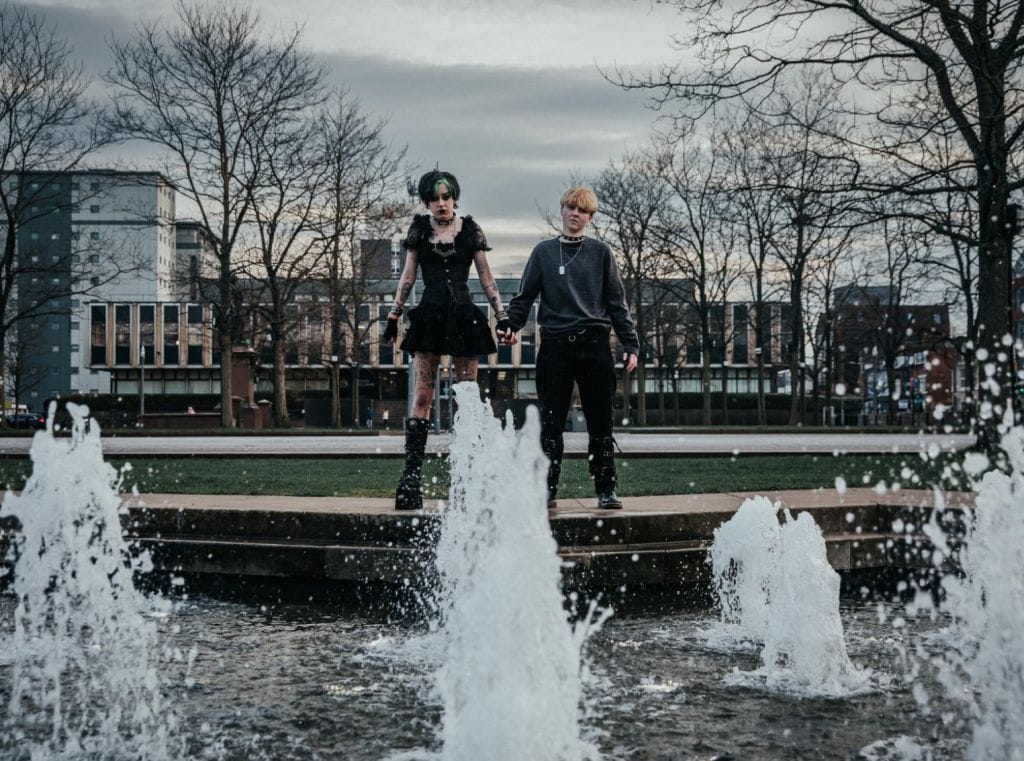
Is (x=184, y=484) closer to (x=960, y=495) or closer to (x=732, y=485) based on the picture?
(x=732, y=485)

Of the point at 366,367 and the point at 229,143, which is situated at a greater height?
the point at 229,143

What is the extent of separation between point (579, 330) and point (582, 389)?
40 cm

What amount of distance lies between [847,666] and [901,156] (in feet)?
38.9

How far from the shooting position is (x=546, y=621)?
9.74ft

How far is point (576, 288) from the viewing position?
6.28 metres

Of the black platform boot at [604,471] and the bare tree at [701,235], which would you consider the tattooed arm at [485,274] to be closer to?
the black platform boot at [604,471]

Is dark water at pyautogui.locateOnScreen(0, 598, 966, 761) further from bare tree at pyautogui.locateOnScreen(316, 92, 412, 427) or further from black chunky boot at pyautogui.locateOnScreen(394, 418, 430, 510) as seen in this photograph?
bare tree at pyautogui.locateOnScreen(316, 92, 412, 427)

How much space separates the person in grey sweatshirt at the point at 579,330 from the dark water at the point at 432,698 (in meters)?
1.50

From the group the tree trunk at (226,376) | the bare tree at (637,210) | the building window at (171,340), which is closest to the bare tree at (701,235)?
Answer: the bare tree at (637,210)

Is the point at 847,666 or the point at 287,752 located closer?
the point at 287,752

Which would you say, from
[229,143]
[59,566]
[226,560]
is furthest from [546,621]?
[229,143]

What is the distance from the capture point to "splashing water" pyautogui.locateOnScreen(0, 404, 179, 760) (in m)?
3.33

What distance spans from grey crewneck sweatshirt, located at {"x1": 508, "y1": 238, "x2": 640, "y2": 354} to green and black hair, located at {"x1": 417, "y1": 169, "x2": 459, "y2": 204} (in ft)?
2.26

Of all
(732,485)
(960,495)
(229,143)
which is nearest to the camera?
(960,495)
